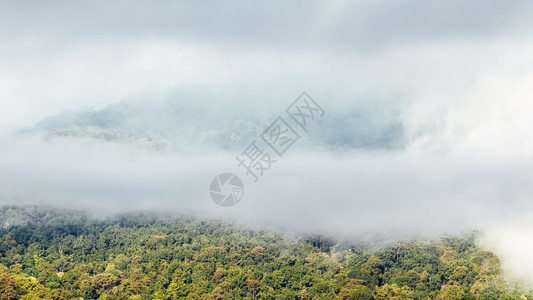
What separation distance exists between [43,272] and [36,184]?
63.1 m

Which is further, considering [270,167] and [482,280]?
[270,167]

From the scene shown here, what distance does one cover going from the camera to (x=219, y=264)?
8050 cm

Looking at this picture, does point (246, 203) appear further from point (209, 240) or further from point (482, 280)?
point (482, 280)

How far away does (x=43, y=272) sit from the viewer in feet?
251

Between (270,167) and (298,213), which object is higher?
(270,167)

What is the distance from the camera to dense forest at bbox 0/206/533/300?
69000 mm

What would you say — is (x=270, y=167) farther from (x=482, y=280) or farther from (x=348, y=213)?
(x=482, y=280)

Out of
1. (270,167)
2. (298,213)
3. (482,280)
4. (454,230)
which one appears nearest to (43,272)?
(298,213)

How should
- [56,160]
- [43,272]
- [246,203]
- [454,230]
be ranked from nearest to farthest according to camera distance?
[43,272] < [454,230] < [246,203] < [56,160]

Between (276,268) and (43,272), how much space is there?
31592mm

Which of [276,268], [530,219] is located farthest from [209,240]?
[530,219]

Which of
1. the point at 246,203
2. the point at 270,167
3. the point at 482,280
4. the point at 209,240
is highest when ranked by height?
the point at 270,167

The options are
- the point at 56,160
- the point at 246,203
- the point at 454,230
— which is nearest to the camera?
the point at 454,230

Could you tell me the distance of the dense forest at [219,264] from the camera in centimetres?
6900
